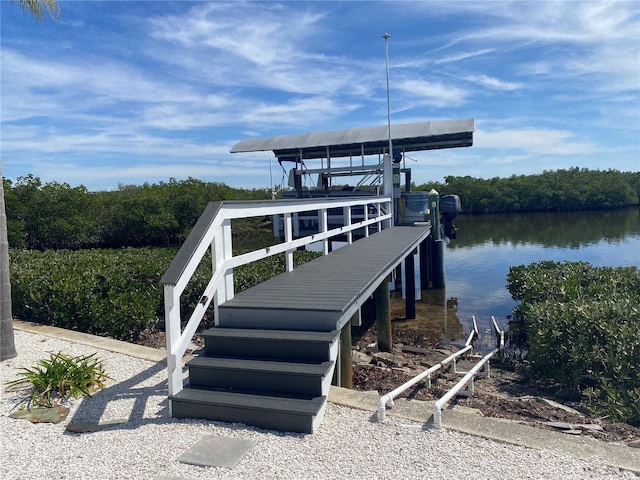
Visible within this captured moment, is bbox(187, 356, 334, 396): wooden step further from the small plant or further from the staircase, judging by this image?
the small plant

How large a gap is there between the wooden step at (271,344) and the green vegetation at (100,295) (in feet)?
11.3

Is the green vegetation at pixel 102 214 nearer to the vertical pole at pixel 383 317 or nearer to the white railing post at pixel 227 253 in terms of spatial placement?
the vertical pole at pixel 383 317

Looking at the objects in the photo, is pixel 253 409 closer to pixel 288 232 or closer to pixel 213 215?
pixel 213 215

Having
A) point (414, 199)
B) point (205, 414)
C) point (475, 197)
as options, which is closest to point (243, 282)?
point (205, 414)

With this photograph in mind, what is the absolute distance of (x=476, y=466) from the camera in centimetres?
318

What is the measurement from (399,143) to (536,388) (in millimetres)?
14390

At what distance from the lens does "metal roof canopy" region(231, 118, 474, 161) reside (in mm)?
18750

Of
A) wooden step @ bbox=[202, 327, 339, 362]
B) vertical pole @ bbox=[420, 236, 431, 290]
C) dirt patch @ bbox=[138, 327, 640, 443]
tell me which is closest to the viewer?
wooden step @ bbox=[202, 327, 339, 362]

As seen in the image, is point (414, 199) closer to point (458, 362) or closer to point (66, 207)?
point (458, 362)

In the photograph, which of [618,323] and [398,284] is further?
[398,284]

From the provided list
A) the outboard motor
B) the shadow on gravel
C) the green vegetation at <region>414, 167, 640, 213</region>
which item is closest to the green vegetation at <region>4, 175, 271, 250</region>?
the outboard motor

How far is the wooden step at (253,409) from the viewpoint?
12.2 ft

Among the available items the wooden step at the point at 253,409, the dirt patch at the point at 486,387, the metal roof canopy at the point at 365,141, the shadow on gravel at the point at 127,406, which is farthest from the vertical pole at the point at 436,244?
the wooden step at the point at 253,409

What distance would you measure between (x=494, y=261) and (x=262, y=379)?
2401 centimetres
